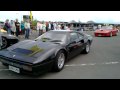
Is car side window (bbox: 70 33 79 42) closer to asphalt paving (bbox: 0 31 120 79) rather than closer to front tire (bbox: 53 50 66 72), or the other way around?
asphalt paving (bbox: 0 31 120 79)

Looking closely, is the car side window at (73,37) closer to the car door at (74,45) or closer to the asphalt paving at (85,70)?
the car door at (74,45)

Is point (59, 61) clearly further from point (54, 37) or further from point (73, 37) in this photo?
point (73, 37)

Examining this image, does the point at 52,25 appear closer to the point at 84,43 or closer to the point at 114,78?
the point at 84,43

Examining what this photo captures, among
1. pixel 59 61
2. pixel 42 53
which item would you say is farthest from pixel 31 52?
pixel 59 61

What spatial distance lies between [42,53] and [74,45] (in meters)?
1.78

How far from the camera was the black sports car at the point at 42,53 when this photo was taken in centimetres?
431

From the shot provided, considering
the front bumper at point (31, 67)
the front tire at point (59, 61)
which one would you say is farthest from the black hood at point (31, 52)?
the front tire at point (59, 61)

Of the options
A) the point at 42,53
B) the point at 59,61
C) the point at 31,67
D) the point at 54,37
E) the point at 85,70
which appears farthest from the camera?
the point at 54,37

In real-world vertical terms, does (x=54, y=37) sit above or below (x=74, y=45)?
above

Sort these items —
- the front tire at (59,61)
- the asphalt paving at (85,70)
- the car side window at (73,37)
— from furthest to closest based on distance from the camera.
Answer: the car side window at (73,37)
the front tire at (59,61)
the asphalt paving at (85,70)

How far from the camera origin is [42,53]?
15.2 feet

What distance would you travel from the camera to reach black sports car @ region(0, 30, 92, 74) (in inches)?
170

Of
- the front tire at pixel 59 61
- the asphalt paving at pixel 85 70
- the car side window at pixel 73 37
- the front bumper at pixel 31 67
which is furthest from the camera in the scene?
the car side window at pixel 73 37

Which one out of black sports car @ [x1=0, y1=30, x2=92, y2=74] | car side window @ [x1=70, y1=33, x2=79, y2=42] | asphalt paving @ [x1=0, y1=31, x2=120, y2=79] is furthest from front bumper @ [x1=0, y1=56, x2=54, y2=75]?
car side window @ [x1=70, y1=33, x2=79, y2=42]
